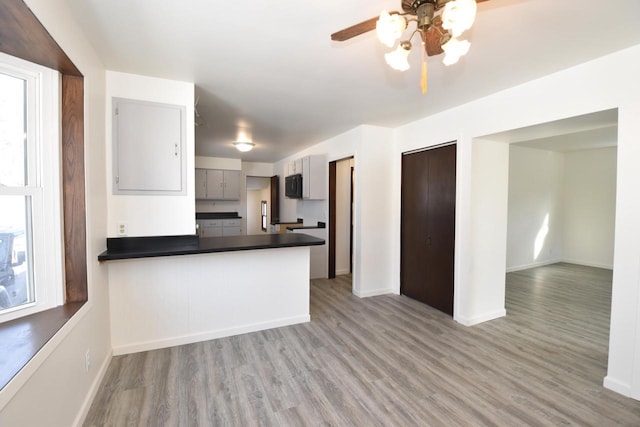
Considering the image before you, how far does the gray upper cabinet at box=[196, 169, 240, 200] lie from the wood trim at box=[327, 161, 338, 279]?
124 inches

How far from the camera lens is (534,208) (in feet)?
18.7

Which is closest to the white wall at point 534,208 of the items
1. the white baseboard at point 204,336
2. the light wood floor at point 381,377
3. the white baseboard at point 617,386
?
the light wood floor at point 381,377

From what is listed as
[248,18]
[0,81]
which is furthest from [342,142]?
[0,81]

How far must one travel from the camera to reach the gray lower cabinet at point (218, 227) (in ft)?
21.4

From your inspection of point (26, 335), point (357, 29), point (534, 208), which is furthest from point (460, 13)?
point (534, 208)

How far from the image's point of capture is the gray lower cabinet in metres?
6.52

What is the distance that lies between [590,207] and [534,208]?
4.02 ft

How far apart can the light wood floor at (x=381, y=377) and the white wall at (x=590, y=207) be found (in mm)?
3337

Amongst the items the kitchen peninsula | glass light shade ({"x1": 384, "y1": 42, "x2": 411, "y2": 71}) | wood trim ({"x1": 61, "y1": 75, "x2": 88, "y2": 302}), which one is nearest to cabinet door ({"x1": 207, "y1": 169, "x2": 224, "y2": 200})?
the kitchen peninsula

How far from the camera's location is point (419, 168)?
3723mm

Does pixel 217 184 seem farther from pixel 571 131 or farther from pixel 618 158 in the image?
pixel 618 158

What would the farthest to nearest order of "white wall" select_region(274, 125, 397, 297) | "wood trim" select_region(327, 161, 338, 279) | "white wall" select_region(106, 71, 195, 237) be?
"wood trim" select_region(327, 161, 338, 279) < "white wall" select_region(274, 125, 397, 297) < "white wall" select_region(106, 71, 195, 237)

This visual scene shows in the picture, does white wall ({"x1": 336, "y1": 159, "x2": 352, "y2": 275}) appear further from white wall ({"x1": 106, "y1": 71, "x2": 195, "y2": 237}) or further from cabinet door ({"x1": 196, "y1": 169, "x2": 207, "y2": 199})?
cabinet door ({"x1": 196, "y1": 169, "x2": 207, "y2": 199})

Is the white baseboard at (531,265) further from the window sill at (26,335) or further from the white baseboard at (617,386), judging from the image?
the window sill at (26,335)
